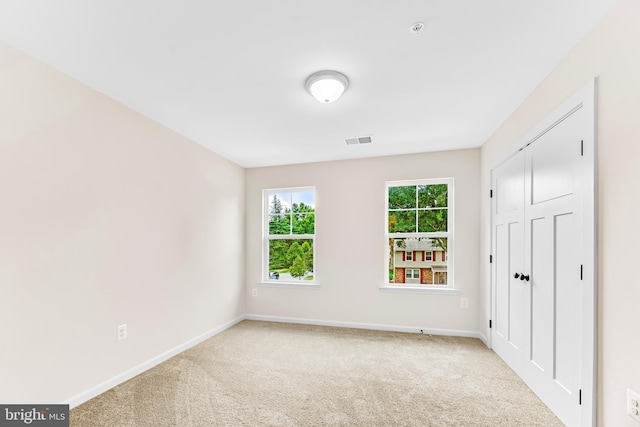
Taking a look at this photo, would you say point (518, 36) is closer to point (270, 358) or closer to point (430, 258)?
point (430, 258)

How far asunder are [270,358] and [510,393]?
2.11 m

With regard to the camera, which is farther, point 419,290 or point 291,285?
point 291,285

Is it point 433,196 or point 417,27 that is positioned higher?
point 417,27

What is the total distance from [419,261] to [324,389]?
7.17 feet

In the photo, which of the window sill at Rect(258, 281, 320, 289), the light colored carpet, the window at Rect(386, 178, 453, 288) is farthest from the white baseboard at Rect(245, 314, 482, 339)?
the window at Rect(386, 178, 453, 288)

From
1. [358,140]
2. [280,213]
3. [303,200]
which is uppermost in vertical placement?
[358,140]

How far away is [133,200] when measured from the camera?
265cm

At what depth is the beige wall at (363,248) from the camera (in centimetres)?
375

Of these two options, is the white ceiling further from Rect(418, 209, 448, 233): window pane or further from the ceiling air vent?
Rect(418, 209, 448, 233): window pane

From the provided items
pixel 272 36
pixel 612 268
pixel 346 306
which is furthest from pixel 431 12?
pixel 346 306

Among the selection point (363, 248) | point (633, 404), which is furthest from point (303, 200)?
A: point (633, 404)

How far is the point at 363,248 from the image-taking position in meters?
4.09

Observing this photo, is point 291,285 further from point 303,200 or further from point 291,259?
point 303,200

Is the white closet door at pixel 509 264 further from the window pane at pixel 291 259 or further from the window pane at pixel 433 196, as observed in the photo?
the window pane at pixel 291 259
